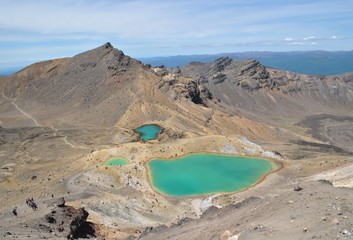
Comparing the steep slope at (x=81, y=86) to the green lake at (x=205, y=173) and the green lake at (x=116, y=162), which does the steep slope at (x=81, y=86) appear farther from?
the green lake at (x=205, y=173)

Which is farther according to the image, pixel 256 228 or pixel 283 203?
pixel 283 203

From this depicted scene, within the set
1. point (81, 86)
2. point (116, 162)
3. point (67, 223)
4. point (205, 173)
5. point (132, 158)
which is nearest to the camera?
point (67, 223)

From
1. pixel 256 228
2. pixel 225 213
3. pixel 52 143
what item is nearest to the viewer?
pixel 256 228

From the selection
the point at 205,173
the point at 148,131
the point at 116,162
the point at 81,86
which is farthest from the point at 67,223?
the point at 81,86

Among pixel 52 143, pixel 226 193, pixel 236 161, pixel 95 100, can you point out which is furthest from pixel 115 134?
pixel 226 193

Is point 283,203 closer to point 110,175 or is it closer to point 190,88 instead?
point 110,175

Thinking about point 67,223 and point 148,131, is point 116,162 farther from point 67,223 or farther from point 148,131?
point 148,131
